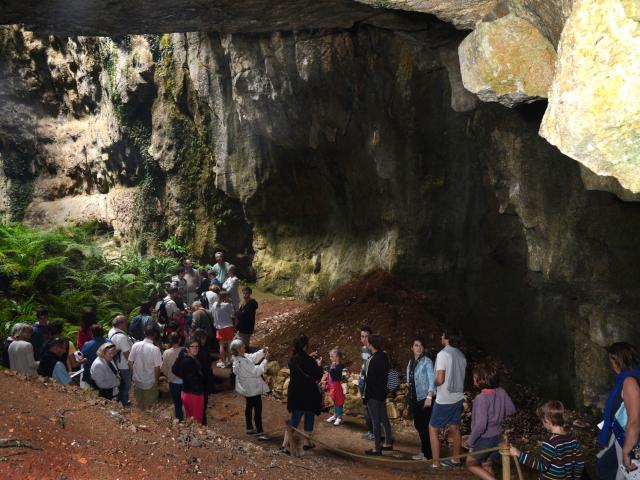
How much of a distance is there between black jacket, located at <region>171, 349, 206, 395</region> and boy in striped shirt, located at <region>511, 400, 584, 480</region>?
4557 mm

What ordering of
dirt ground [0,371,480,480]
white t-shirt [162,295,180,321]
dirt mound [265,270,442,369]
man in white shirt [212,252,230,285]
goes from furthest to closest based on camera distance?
man in white shirt [212,252,230,285]
white t-shirt [162,295,180,321]
dirt mound [265,270,442,369]
dirt ground [0,371,480,480]

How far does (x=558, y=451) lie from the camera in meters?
5.86

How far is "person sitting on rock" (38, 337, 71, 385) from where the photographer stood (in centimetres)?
887

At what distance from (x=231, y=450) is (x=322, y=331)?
5614 millimetres

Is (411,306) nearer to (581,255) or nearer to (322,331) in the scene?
(322,331)

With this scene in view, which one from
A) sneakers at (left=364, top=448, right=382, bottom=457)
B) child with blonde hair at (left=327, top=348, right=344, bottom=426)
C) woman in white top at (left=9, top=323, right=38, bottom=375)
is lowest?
sneakers at (left=364, top=448, right=382, bottom=457)

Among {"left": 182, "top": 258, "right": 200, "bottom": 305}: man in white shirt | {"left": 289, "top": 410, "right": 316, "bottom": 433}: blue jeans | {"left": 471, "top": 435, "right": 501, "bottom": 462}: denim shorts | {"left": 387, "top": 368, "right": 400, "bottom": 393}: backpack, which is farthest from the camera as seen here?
{"left": 182, "top": 258, "right": 200, "bottom": 305}: man in white shirt

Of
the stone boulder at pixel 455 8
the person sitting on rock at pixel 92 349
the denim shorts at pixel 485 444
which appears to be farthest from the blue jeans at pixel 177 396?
the stone boulder at pixel 455 8

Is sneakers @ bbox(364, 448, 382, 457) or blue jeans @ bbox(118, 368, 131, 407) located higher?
blue jeans @ bbox(118, 368, 131, 407)

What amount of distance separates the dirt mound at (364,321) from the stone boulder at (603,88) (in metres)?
7.37

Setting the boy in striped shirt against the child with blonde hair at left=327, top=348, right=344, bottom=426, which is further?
the child with blonde hair at left=327, top=348, right=344, bottom=426

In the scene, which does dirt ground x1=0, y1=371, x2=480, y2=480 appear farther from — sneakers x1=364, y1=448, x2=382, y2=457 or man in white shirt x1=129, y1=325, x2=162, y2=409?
man in white shirt x1=129, y1=325, x2=162, y2=409

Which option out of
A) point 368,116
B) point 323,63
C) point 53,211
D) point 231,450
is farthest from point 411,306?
point 53,211

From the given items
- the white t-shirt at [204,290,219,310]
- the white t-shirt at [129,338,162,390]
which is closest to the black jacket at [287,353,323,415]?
the white t-shirt at [129,338,162,390]
